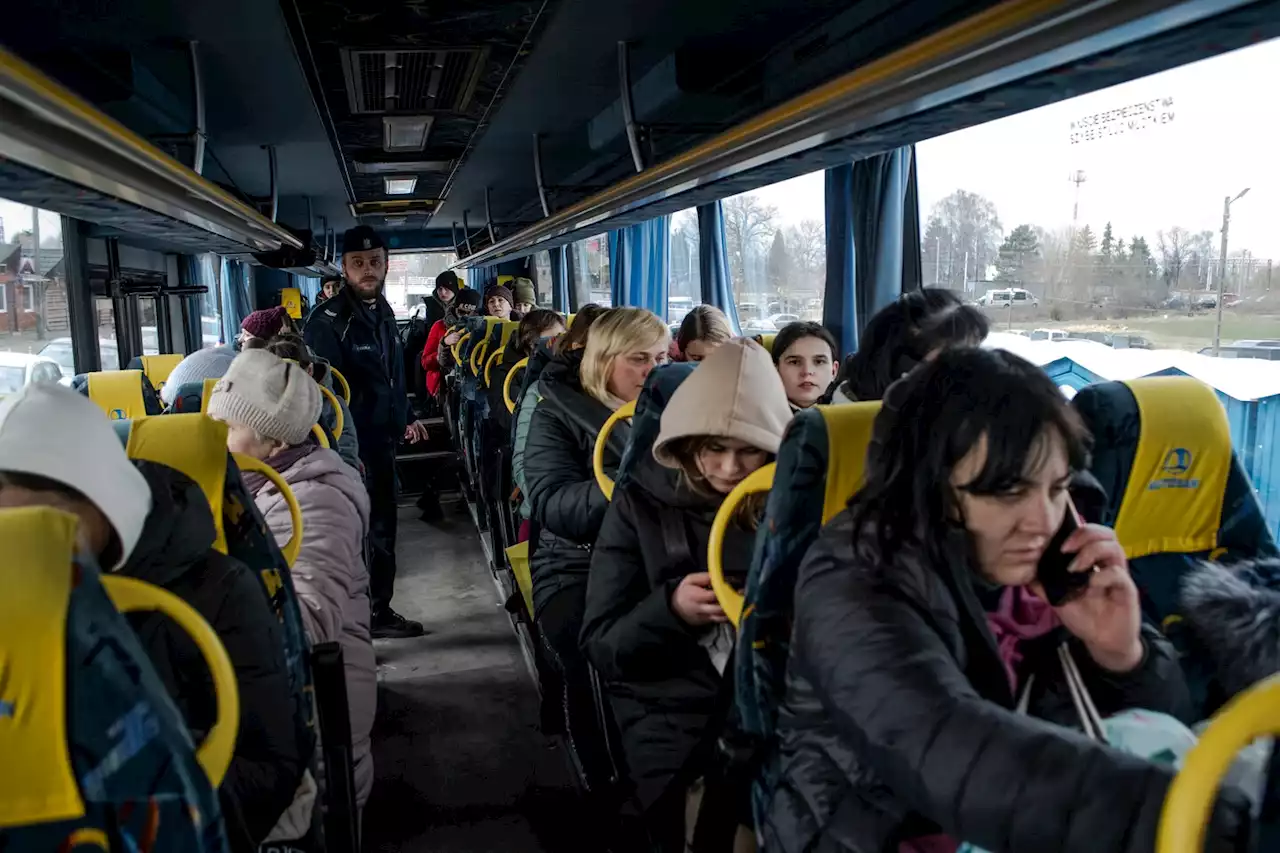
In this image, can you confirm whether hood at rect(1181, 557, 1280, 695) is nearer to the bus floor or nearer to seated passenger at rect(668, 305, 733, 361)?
the bus floor

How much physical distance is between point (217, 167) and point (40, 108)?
7.77 metres

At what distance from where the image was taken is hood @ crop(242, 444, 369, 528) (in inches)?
104

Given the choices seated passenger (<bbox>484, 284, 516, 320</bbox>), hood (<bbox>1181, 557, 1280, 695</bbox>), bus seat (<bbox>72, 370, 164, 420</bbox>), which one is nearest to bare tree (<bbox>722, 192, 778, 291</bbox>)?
seated passenger (<bbox>484, 284, 516, 320</bbox>)

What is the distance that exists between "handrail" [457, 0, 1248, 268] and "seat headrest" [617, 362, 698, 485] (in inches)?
26.9

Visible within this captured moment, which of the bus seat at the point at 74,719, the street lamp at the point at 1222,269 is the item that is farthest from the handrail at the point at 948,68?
the bus seat at the point at 74,719

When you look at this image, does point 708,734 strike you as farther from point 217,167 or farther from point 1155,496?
point 217,167

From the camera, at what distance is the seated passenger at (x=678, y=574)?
2.00 metres

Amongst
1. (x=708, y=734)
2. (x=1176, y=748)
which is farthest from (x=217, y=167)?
(x=1176, y=748)

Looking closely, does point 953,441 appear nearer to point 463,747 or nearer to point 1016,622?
point 1016,622

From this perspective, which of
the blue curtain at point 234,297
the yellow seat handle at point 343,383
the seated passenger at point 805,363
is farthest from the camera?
the blue curtain at point 234,297

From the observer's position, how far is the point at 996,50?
62.4 inches

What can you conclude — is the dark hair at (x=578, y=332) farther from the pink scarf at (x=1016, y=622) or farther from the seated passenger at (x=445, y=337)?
the seated passenger at (x=445, y=337)

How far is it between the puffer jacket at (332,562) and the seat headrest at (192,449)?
1.89 ft

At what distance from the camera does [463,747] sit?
361cm
